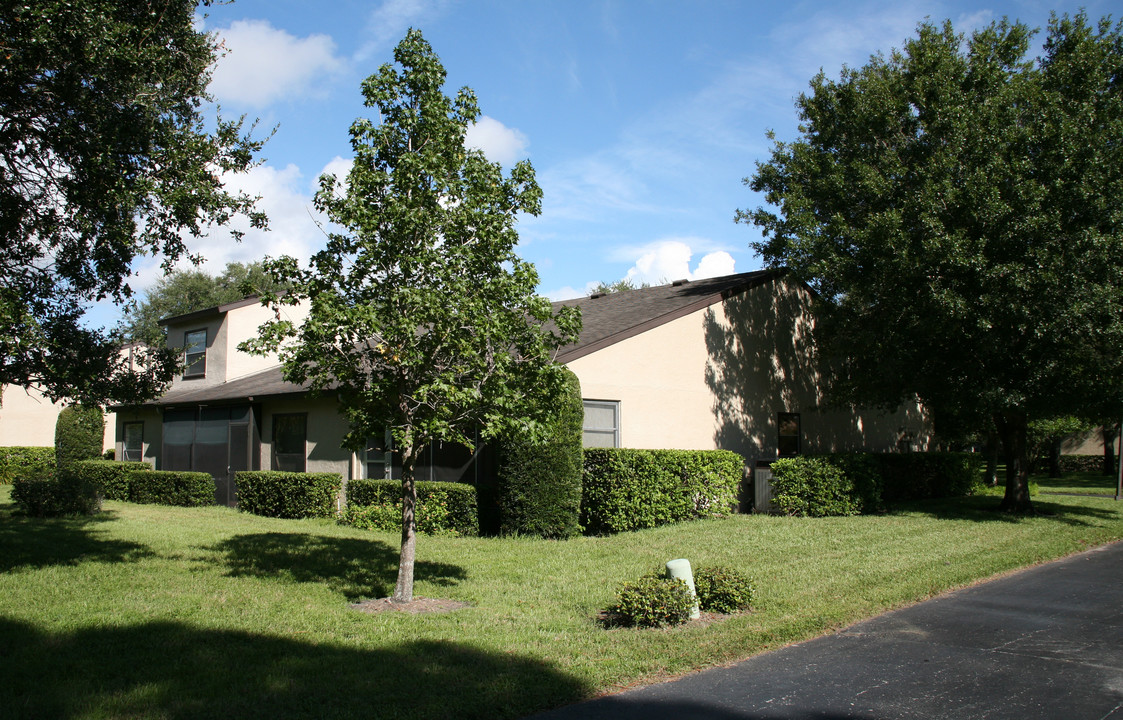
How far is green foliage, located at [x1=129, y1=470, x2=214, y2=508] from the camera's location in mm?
19344

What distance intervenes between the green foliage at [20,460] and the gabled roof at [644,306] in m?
21.4

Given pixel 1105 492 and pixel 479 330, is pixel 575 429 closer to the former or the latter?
pixel 479 330

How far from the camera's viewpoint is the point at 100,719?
16.4 feet

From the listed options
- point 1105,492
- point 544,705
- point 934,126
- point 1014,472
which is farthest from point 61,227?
point 1105,492

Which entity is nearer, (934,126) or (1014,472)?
(934,126)

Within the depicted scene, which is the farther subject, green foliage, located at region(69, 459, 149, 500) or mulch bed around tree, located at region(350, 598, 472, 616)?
green foliage, located at region(69, 459, 149, 500)

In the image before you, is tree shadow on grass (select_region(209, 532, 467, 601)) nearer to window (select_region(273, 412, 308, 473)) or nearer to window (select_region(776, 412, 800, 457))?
window (select_region(273, 412, 308, 473))

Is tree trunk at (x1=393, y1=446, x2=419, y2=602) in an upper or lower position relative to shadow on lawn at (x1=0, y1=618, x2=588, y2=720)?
upper

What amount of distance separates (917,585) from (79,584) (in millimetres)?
9772

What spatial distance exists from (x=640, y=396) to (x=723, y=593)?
27.8ft

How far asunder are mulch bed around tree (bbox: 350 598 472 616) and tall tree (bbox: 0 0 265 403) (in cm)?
439

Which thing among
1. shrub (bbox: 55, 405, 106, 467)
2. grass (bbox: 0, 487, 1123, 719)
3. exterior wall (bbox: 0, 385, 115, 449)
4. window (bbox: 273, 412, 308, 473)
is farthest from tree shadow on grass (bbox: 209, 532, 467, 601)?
exterior wall (bbox: 0, 385, 115, 449)

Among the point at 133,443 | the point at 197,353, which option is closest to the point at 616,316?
the point at 197,353

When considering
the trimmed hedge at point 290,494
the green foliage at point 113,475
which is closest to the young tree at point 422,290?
the trimmed hedge at point 290,494
